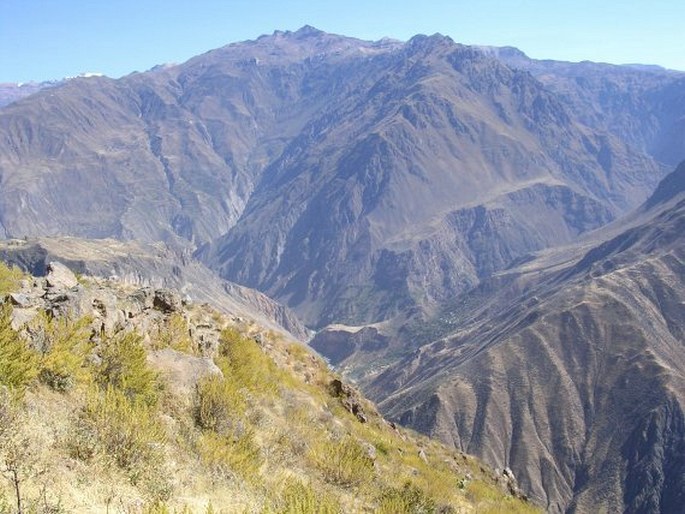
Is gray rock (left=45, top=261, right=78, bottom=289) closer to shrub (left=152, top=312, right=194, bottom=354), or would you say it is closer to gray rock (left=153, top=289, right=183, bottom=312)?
gray rock (left=153, top=289, right=183, bottom=312)

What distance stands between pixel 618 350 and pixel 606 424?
63.7 feet

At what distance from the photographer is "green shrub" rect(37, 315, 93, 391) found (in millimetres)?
12766

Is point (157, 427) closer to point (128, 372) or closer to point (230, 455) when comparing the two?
point (230, 455)

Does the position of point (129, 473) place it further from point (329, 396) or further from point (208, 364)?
point (329, 396)

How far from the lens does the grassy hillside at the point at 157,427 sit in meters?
10.1

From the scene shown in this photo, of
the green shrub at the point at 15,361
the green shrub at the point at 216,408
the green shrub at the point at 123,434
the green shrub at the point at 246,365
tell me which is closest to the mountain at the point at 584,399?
the green shrub at the point at 246,365

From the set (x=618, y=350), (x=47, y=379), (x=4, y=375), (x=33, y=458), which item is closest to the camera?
(x=33, y=458)

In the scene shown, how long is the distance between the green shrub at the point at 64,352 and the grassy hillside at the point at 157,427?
3cm

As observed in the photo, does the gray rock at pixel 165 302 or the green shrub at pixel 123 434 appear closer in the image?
the green shrub at pixel 123 434

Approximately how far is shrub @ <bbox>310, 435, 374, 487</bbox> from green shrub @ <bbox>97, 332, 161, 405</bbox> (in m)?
4.32

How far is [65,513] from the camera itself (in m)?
8.78

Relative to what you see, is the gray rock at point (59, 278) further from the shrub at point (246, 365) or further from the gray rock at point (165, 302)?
the shrub at point (246, 365)

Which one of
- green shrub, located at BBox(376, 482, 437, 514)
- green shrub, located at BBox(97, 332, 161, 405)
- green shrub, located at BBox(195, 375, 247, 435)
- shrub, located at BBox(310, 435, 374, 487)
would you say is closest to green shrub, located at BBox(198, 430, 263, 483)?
green shrub, located at BBox(195, 375, 247, 435)

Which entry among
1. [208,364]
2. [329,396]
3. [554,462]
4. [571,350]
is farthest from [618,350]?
[208,364]
